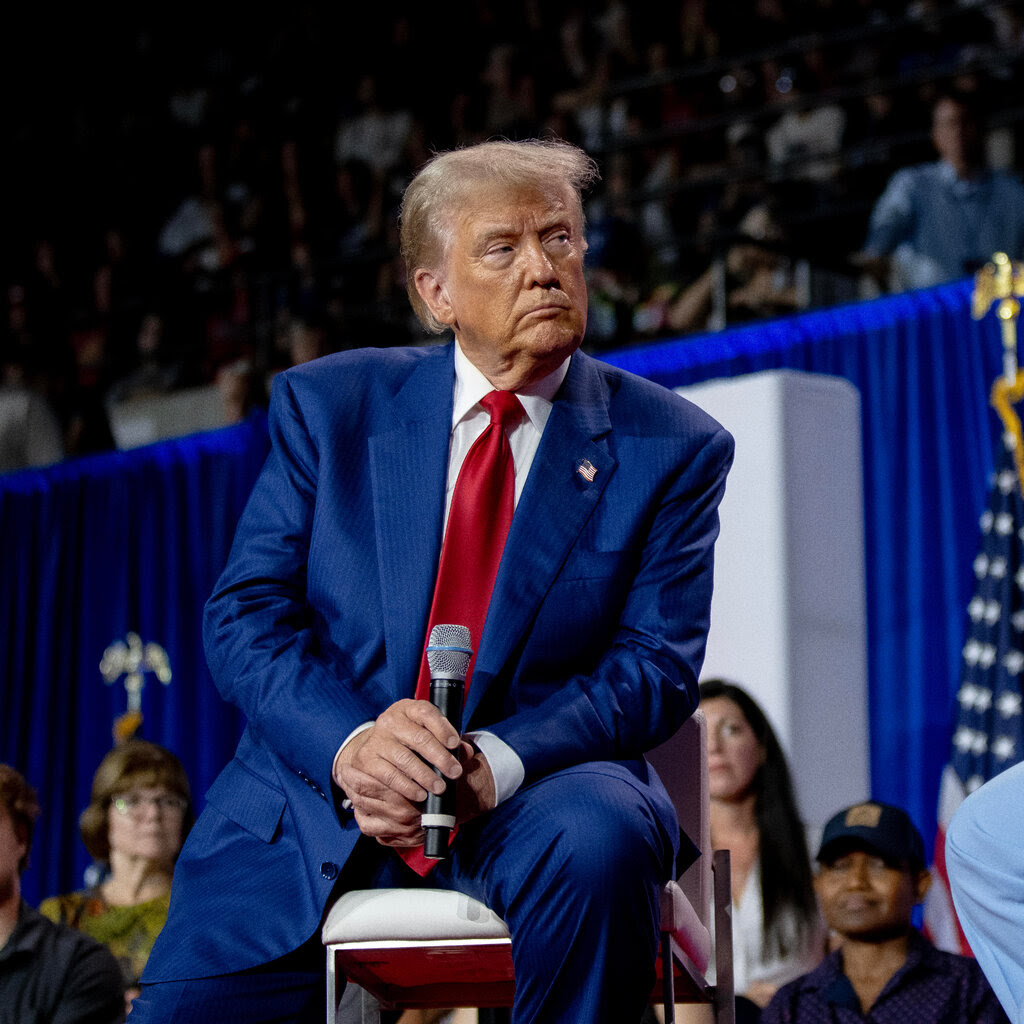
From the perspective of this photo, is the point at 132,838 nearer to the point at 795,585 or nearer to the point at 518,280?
the point at 795,585

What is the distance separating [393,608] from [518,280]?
39 cm

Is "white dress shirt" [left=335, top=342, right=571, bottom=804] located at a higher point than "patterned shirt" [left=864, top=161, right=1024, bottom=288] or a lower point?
lower

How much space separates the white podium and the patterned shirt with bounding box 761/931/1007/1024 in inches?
45.1

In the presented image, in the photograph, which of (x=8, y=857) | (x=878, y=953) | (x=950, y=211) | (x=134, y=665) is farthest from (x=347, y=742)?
(x=134, y=665)

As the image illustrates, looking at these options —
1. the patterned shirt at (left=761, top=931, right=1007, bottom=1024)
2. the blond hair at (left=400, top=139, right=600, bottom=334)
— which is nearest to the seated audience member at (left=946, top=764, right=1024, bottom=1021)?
the blond hair at (left=400, top=139, right=600, bottom=334)

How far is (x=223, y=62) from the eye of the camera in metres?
9.34

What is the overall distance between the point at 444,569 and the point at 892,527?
13.0 feet

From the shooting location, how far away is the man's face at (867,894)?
314cm

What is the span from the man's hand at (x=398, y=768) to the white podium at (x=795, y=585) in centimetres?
278

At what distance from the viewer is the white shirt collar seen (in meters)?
1.87

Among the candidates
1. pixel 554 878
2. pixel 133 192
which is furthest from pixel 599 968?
pixel 133 192

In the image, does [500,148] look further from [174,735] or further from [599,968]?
[174,735]

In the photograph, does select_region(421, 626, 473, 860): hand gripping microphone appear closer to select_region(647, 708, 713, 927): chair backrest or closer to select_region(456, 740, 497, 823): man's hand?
select_region(456, 740, 497, 823): man's hand

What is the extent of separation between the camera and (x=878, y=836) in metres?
3.22
